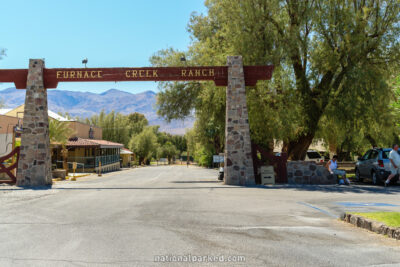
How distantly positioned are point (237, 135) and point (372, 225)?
9.34 m

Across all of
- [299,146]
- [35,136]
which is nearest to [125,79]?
[35,136]

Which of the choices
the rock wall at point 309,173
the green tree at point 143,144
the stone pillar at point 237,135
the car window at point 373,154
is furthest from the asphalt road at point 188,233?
the green tree at point 143,144

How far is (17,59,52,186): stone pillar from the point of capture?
51.5ft

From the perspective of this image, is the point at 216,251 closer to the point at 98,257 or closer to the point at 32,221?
the point at 98,257

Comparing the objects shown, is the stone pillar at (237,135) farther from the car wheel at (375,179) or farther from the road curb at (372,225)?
the road curb at (372,225)

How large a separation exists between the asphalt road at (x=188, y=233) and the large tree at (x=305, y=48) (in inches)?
341

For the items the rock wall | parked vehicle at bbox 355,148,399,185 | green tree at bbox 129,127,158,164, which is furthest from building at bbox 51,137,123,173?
green tree at bbox 129,127,158,164

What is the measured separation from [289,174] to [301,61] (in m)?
7.27

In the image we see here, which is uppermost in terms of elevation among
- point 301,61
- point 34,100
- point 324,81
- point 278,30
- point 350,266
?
point 278,30

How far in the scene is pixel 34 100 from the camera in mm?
16188

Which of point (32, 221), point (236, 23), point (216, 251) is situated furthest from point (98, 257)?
point (236, 23)

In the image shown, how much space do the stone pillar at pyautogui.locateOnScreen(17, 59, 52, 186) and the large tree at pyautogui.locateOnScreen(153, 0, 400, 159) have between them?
34.2 ft

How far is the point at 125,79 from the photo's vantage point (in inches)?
643

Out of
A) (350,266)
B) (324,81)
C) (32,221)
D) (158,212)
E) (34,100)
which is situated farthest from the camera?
(324,81)
